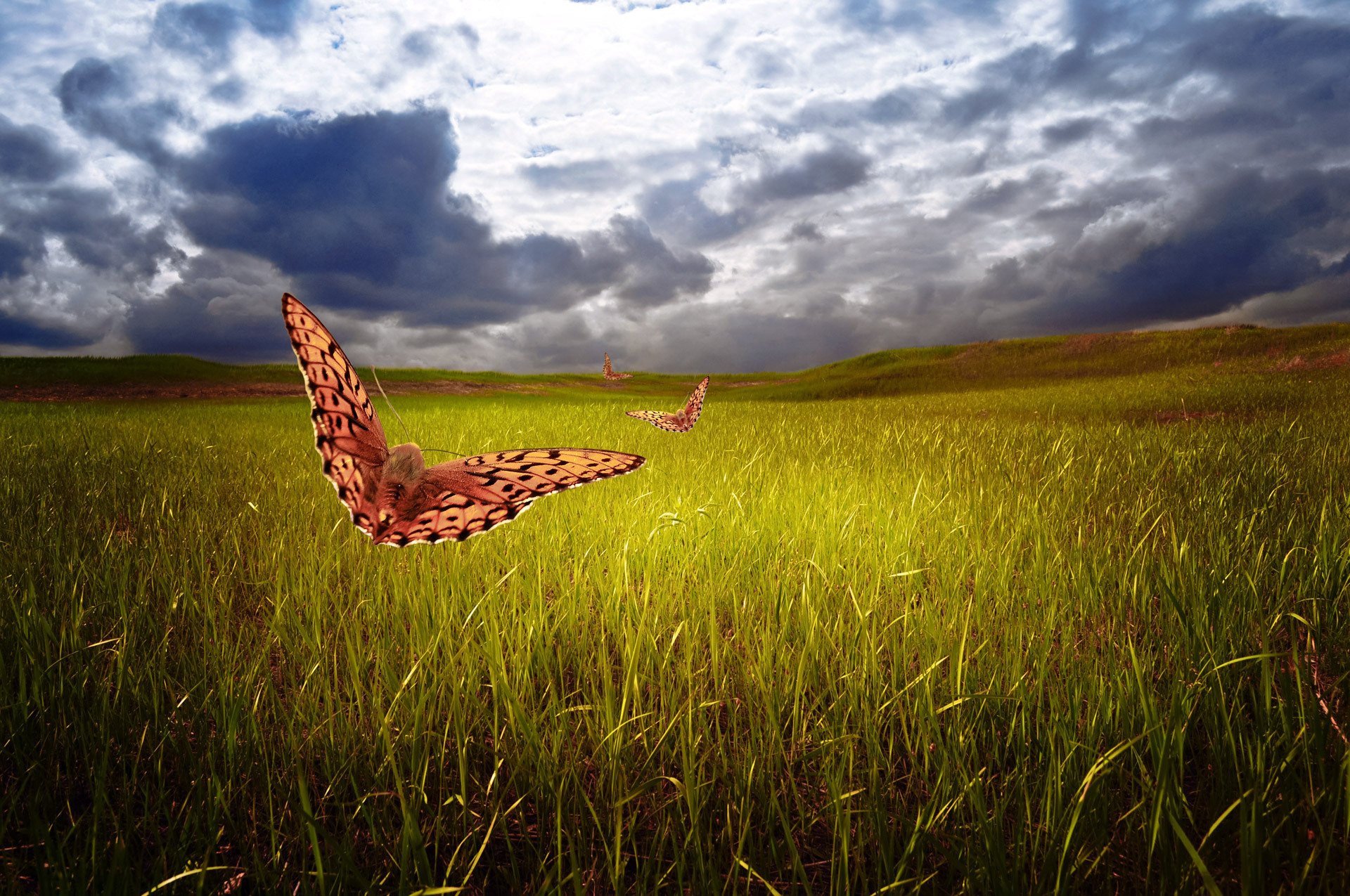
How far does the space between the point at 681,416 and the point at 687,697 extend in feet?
22.0

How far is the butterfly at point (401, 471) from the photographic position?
238cm

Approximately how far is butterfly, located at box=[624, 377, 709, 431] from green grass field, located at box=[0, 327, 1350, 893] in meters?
4.09

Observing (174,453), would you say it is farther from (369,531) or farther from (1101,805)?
(1101,805)

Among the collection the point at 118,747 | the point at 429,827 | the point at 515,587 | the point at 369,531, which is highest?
the point at 369,531

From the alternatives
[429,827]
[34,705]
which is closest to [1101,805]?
[429,827]

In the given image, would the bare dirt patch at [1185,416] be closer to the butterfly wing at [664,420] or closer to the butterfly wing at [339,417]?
the butterfly wing at [664,420]

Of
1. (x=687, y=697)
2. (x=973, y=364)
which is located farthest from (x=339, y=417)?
(x=973, y=364)

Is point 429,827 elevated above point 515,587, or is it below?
below

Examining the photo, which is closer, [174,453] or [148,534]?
[148,534]

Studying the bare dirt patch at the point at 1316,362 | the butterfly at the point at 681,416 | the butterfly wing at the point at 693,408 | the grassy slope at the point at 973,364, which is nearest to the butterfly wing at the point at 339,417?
the butterfly at the point at 681,416

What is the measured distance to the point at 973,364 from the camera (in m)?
32.9

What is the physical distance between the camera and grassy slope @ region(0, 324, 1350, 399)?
84.8 ft

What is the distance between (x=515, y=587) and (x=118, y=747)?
113cm

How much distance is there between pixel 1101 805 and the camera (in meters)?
1.28
